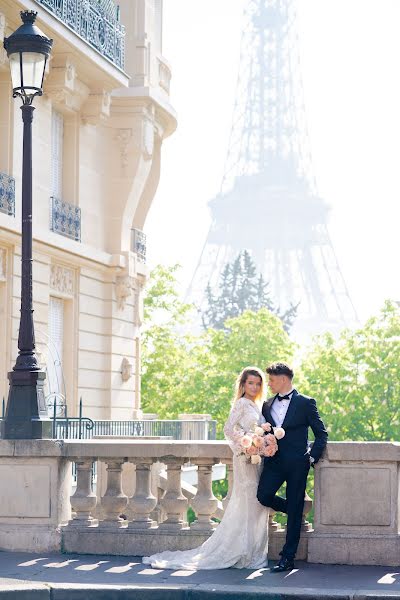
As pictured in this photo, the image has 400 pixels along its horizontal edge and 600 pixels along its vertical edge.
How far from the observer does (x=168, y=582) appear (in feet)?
35.0

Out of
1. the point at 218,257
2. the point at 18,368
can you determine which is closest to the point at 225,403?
the point at 18,368

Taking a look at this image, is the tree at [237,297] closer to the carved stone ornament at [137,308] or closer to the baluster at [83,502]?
the carved stone ornament at [137,308]

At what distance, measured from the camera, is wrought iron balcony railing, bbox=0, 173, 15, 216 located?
2369cm

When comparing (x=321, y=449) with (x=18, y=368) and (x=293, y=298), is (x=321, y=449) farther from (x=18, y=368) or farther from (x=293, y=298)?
(x=293, y=298)

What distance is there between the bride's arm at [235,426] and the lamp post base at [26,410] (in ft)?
6.30

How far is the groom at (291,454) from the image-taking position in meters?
11.4

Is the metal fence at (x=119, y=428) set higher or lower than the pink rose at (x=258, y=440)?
lower

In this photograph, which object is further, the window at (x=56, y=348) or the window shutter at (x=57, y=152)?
the window shutter at (x=57, y=152)

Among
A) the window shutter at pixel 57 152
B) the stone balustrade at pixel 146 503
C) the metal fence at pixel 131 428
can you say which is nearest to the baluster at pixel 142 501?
the stone balustrade at pixel 146 503

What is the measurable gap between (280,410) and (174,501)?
1445 millimetres

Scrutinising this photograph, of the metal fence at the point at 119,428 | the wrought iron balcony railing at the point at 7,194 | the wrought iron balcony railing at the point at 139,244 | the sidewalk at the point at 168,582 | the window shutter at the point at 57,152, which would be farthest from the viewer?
the wrought iron balcony railing at the point at 139,244

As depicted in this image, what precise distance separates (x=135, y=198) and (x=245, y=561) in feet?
65.4

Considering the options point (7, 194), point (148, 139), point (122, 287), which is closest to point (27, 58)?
point (7, 194)

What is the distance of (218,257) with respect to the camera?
17662 cm
